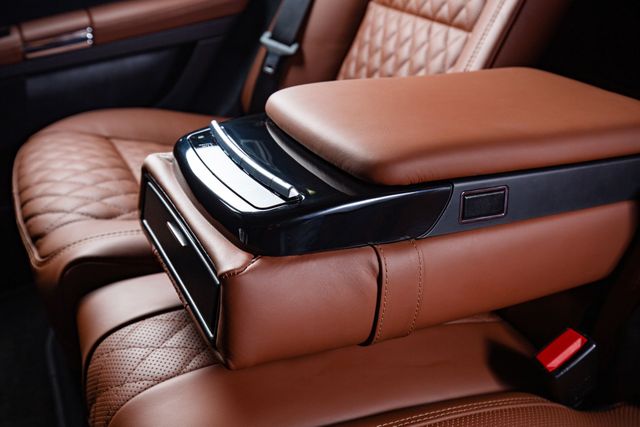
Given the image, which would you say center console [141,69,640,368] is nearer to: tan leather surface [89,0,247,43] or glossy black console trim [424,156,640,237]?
glossy black console trim [424,156,640,237]

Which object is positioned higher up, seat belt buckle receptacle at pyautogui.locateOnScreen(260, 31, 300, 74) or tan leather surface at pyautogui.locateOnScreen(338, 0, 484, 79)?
tan leather surface at pyautogui.locateOnScreen(338, 0, 484, 79)

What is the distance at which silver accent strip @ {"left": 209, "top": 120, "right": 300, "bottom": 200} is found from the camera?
0.66 m

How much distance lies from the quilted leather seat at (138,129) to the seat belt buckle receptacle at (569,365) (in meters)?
0.47

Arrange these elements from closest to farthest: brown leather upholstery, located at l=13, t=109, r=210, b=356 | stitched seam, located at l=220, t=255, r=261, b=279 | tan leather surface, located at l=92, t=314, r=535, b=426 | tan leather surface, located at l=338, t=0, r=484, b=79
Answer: stitched seam, located at l=220, t=255, r=261, b=279
tan leather surface, located at l=92, t=314, r=535, b=426
brown leather upholstery, located at l=13, t=109, r=210, b=356
tan leather surface, located at l=338, t=0, r=484, b=79

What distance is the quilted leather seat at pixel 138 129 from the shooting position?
1.04 meters

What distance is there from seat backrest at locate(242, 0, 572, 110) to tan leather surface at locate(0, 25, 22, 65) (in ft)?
1.75

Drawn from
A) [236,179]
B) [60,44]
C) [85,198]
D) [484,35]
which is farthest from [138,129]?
[236,179]

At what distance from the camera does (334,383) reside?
0.80m

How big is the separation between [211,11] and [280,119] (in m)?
1.09

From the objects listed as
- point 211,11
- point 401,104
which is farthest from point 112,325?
point 211,11

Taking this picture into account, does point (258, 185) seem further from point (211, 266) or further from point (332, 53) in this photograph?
point (332, 53)

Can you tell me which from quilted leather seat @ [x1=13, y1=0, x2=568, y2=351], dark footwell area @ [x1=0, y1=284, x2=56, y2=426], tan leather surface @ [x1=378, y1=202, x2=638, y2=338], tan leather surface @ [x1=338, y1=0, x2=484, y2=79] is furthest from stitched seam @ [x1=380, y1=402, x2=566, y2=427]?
dark footwell area @ [x1=0, y1=284, x2=56, y2=426]

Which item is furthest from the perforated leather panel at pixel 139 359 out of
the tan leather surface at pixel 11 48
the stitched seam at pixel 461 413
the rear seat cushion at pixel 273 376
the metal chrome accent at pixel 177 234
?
the tan leather surface at pixel 11 48

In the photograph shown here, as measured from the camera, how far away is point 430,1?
131cm
